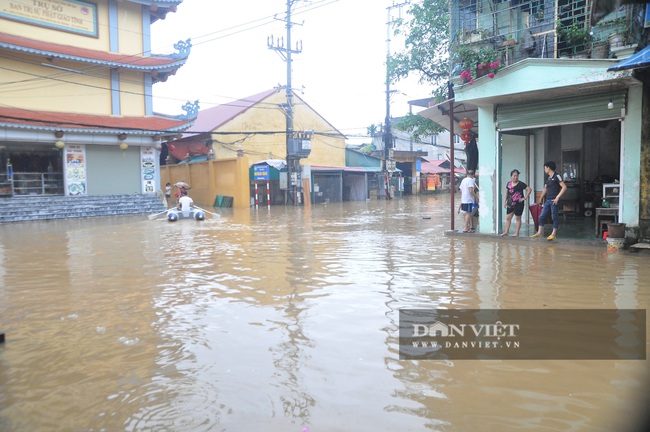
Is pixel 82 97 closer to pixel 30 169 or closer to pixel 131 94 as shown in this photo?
pixel 131 94

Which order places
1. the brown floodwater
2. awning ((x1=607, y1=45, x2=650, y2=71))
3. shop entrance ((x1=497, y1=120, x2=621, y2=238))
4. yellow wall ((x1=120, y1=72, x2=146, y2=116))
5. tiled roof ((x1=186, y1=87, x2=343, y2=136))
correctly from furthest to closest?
tiled roof ((x1=186, y1=87, x2=343, y2=136))
yellow wall ((x1=120, y1=72, x2=146, y2=116))
shop entrance ((x1=497, y1=120, x2=621, y2=238))
awning ((x1=607, y1=45, x2=650, y2=71))
the brown floodwater

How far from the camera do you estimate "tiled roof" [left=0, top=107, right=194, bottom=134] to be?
2022 cm

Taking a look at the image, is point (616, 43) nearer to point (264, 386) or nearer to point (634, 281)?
point (634, 281)

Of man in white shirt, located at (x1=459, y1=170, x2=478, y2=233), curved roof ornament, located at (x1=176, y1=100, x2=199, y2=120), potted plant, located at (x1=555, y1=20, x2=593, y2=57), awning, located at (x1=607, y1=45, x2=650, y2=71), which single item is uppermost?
curved roof ornament, located at (x1=176, y1=100, x2=199, y2=120)

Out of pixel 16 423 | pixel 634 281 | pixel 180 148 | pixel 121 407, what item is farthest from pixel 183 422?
pixel 180 148

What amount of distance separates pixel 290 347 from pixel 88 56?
2318cm

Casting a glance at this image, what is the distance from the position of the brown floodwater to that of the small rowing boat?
8.84m

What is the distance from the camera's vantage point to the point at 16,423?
294 cm

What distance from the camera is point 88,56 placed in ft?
74.3

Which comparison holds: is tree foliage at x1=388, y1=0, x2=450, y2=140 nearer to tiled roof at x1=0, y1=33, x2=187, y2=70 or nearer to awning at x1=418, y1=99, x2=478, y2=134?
awning at x1=418, y1=99, x2=478, y2=134

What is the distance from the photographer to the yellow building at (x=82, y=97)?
21.2m

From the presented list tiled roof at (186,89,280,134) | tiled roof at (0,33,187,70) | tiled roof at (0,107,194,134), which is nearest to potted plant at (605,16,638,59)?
tiled roof at (0,107,194,134)

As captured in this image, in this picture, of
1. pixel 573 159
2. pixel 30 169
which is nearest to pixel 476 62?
pixel 573 159

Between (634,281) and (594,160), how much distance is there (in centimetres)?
894
